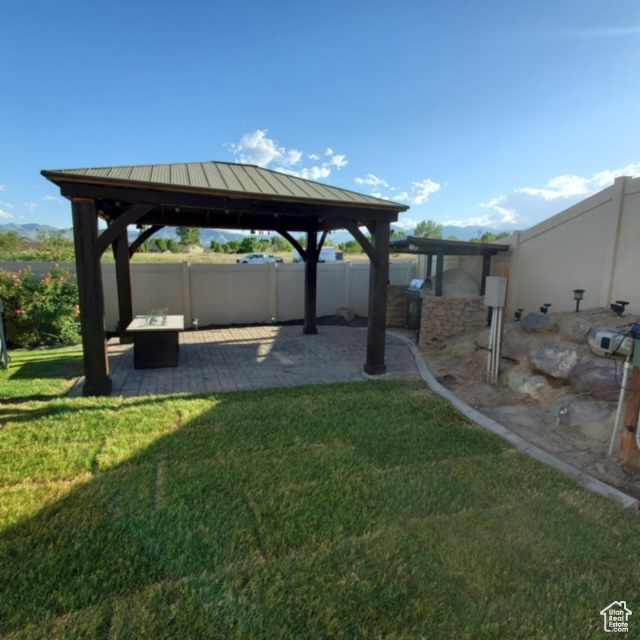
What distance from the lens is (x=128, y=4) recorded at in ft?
21.9

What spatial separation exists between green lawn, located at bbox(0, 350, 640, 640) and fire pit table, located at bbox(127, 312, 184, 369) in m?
2.21

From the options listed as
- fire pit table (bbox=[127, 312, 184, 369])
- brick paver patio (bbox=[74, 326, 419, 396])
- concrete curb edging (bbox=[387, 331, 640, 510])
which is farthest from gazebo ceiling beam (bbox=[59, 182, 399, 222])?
concrete curb edging (bbox=[387, 331, 640, 510])

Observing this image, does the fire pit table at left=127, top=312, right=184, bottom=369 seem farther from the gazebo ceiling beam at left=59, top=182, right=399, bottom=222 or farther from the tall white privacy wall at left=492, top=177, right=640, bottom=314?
the tall white privacy wall at left=492, top=177, right=640, bottom=314

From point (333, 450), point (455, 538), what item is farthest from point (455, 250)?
point (455, 538)

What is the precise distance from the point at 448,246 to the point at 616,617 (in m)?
7.22

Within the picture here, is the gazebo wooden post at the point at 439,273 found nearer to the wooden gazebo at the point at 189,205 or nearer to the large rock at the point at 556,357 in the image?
the wooden gazebo at the point at 189,205

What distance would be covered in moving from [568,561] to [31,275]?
969cm

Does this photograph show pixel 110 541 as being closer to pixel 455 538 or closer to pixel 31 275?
pixel 455 538

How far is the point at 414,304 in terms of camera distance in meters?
10.0

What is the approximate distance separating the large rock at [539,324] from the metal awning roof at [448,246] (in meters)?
2.31

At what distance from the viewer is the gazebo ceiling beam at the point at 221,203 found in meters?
4.55

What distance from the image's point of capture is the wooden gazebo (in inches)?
181

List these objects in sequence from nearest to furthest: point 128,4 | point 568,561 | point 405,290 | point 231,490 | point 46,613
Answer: point 46,613, point 568,561, point 231,490, point 128,4, point 405,290

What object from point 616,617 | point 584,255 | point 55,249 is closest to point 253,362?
point 616,617
